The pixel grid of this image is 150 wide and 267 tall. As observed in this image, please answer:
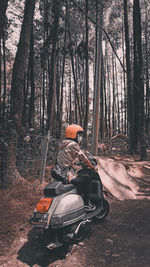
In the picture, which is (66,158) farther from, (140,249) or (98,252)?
(140,249)

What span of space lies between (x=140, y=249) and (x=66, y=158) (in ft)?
5.47

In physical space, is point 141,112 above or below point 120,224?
above

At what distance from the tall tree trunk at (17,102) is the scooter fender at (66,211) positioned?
2654 millimetres

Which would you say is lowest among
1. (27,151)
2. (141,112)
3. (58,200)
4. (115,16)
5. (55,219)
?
(55,219)

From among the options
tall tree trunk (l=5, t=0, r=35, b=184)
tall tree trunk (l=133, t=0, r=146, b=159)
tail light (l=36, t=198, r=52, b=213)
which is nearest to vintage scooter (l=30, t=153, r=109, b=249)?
tail light (l=36, t=198, r=52, b=213)

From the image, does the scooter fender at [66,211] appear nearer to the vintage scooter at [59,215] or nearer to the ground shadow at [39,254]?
the vintage scooter at [59,215]

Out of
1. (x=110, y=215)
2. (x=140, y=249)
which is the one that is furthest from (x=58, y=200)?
(x=110, y=215)

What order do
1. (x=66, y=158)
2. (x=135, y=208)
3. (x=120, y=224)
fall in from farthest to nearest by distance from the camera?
(x=135, y=208) → (x=120, y=224) → (x=66, y=158)

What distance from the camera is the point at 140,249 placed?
2994mm

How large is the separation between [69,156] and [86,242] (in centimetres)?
132

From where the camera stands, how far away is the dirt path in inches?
106

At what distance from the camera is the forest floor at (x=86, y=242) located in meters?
2.72

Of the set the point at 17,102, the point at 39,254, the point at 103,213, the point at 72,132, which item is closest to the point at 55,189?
the point at 39,254

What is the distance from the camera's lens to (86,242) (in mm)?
3246
